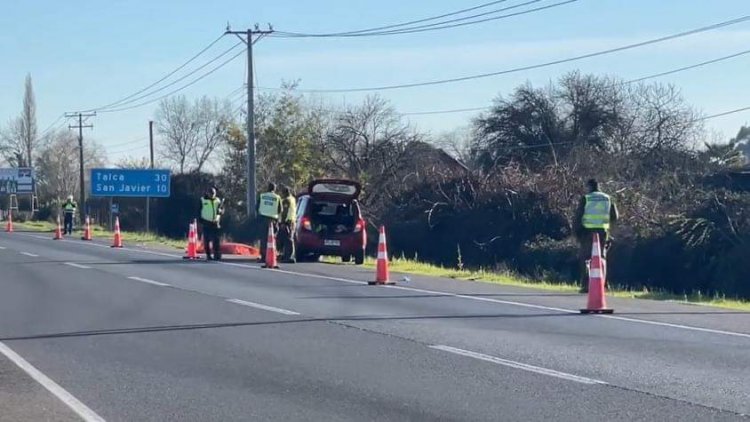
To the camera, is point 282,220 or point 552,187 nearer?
point 282,220

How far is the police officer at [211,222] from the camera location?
92.0 feet

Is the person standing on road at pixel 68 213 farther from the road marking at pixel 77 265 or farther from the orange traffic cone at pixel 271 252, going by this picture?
the orange traffic cone at pixel 271 252

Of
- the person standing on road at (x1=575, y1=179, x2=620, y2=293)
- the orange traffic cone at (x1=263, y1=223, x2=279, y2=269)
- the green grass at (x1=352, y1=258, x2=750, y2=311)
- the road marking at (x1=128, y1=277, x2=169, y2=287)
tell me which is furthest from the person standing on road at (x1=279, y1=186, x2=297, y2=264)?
the person standing on road at (x1=575, y1=179, x2=620, y2=293)

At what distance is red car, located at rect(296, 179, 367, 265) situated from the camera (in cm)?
2783

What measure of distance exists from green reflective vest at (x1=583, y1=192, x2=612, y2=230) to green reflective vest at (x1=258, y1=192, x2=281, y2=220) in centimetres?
968

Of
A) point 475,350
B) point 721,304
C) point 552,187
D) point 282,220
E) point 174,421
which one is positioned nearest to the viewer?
point 174,421

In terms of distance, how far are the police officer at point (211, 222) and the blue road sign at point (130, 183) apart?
25.3 meters

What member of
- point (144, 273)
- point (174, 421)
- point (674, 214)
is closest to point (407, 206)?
point (674, 214)

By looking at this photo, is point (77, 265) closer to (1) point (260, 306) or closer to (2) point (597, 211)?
(1) point (260, 306)

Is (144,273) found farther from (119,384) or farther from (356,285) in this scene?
(119,384)

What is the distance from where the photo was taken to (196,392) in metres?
9.91

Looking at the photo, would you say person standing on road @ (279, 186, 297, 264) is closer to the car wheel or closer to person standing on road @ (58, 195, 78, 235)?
the car wheel

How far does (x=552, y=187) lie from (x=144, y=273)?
19.7 meters

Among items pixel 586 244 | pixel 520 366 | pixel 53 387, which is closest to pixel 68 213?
pixel 586 244
